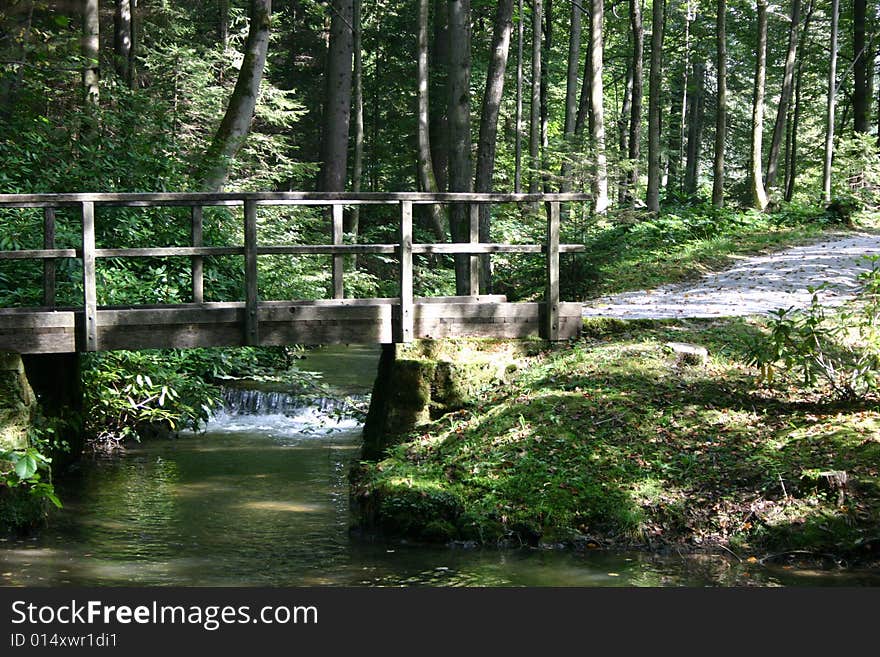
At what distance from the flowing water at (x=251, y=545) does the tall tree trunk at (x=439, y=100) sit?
63.3 feet

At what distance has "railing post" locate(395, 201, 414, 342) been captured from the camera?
10320mm

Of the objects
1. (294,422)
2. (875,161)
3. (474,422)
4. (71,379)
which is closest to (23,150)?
(71,379)

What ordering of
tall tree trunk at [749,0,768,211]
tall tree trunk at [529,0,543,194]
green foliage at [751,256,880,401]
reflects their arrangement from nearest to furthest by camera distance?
green foliage at [751,256,880,401] → tall tree trunk at [749,0,768,211] → tall tree trunk at [529,0,543,194]

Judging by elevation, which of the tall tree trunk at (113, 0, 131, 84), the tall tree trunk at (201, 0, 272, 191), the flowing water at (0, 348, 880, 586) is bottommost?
the flowing water at (0, 348, 880, 586)

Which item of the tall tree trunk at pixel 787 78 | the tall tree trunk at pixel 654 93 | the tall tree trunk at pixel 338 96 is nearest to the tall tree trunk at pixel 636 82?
the tall tree trunk at pixel 654 93

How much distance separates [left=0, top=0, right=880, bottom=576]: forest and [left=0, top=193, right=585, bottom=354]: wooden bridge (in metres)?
0.90

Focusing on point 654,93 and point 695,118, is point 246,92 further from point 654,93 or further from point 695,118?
point 695,118

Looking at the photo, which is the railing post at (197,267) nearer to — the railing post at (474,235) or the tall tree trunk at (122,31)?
the railing post at (474,235)

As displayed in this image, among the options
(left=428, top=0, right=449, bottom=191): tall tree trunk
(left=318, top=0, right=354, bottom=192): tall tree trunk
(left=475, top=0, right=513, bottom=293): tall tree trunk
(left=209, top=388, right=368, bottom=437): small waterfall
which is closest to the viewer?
(left=209, top=388, right=368, bottom=437): small waterfall

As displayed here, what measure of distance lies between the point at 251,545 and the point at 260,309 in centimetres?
255

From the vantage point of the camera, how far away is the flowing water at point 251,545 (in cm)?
774

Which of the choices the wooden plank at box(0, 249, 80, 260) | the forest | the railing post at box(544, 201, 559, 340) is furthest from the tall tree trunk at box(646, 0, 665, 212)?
the wooden plank at box(0, 249, 80, 260)

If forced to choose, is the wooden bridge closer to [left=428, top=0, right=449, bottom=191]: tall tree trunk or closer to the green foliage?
the green foliage

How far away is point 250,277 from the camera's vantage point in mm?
10078
